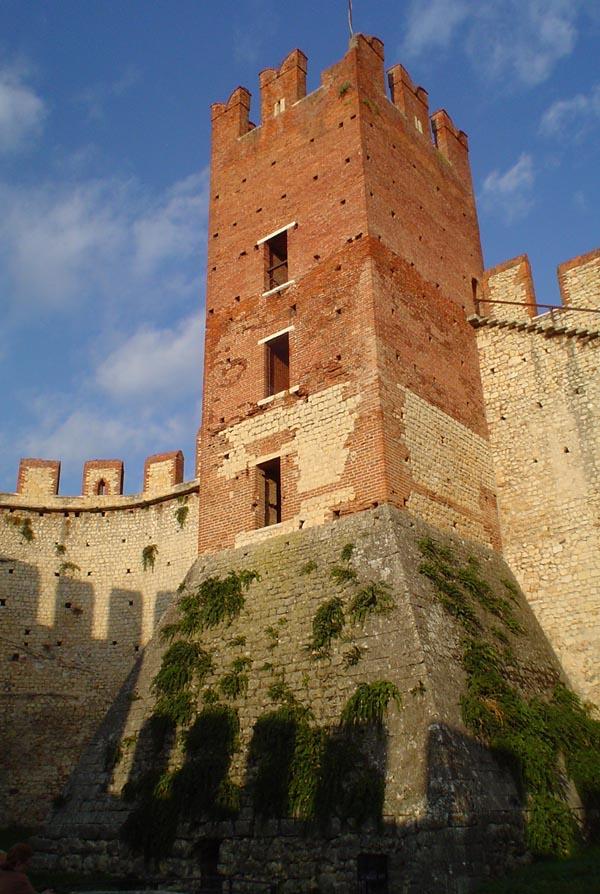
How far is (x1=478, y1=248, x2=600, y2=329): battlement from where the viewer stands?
14.5m

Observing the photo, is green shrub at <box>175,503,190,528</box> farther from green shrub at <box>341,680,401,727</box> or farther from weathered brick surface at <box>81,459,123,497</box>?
green shrub at <box>341,680,401,727</box>

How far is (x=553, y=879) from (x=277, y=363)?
10062 millimetres

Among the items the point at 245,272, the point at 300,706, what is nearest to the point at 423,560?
the point at 300,706

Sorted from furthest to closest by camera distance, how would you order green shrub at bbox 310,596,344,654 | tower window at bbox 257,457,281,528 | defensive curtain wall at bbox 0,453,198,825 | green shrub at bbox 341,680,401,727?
defensive curtain wall at bbox 0,453,198,825 < tower window at bbox 257,457,281,528 < green shrub at bbox 310,596,344,654 < green shrub at bbox 341,680,401,727

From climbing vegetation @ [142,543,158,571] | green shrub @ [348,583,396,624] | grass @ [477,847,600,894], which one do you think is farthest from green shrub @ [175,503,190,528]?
grass @ [477,847,600,894]

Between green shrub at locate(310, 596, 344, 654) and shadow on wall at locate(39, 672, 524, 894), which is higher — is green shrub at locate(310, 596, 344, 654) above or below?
above

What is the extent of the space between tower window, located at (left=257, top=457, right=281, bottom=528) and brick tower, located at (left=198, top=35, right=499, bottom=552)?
0.04 metres

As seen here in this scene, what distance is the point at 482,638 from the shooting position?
1082 cm

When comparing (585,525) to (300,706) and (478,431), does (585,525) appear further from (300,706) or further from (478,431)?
(300,706)

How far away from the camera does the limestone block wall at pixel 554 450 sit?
1266 centimetres

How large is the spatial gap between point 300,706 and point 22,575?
38.9ft

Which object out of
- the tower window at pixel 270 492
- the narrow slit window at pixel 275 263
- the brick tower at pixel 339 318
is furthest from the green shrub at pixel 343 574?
the narrow slit window at pixel 275 263

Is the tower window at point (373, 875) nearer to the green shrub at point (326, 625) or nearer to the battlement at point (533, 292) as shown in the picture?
the green shrub at point (326, 625)

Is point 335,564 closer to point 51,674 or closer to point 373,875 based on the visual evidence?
point 373,875
